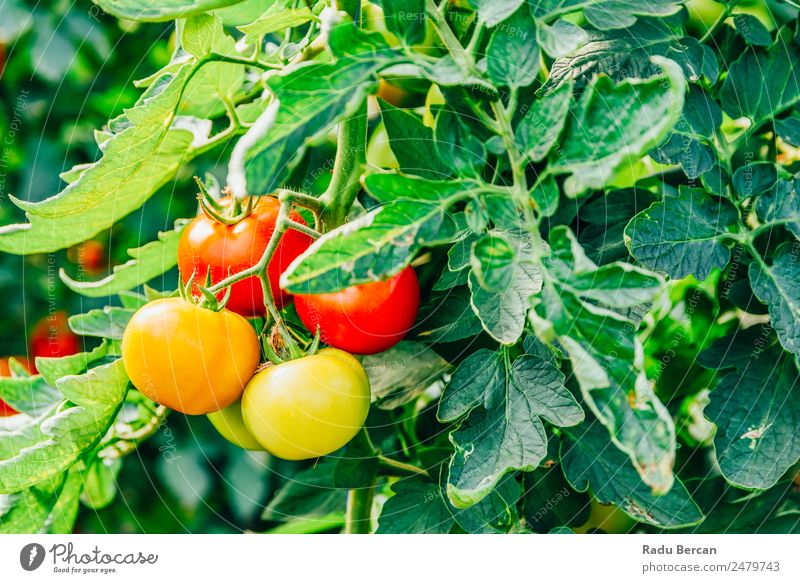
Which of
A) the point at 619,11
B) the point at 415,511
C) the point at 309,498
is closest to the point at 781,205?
the point at 619,11

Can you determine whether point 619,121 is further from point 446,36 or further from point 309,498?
point 309,498

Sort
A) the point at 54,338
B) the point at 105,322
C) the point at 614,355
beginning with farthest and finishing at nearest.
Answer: the point at 54,338 < the point at 105,322 < the point at 614,355

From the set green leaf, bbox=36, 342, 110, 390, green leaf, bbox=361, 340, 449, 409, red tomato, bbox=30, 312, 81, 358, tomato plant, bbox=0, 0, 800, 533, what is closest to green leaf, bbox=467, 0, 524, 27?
tomato plant, bbox=0, 0, 800, 533

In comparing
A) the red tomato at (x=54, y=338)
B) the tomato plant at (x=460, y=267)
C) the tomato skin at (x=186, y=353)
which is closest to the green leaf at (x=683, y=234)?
the tomato plant at (x=460, y=267)

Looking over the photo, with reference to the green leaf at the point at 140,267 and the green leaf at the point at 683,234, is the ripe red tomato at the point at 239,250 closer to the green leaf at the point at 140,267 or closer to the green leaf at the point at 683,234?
the green leaf at the point at 140,267

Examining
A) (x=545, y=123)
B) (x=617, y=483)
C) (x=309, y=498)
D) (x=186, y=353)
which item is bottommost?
(x=309, y=498)

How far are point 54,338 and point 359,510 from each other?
0.33 m

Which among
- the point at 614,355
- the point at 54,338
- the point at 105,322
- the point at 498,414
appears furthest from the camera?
the point at 54,338

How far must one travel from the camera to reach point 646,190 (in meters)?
0.43

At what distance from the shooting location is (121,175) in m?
0.37

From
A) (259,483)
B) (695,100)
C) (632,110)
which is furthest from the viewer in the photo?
(259,483)
